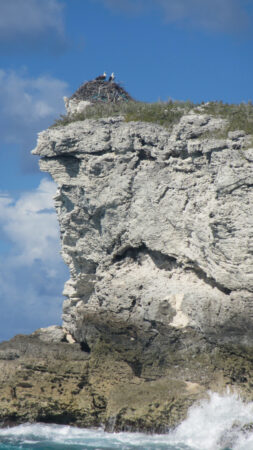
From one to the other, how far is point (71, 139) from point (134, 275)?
7531 mm

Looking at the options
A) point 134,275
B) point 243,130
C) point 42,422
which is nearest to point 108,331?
point 134,275

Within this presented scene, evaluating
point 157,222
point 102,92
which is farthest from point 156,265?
point 102,92

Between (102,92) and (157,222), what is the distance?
1038 cm

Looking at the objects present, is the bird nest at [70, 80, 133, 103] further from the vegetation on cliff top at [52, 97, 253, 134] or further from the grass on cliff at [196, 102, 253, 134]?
the grass on cliff at [196, 102, 253, 134]

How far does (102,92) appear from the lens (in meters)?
39.2

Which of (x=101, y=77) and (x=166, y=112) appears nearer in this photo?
(x=166, y=112)

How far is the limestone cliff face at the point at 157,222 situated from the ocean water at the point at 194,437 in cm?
294

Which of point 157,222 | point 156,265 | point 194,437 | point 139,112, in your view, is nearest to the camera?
point 194,437

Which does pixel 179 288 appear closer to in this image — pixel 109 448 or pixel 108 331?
pixel 108 331

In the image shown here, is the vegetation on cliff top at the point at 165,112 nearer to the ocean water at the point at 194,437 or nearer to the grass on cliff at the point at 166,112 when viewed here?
the grass on cliff at the point at 166,112

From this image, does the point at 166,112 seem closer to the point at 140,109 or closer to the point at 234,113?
the point at 140,109

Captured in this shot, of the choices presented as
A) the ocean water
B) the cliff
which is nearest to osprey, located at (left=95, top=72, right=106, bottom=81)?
the cliff

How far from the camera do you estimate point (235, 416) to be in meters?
28.7

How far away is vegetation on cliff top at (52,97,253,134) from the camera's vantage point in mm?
30922
